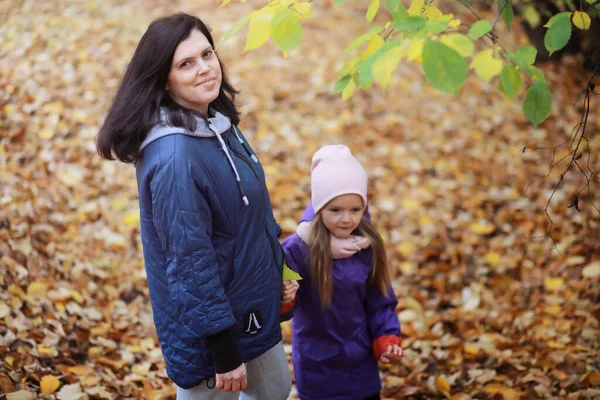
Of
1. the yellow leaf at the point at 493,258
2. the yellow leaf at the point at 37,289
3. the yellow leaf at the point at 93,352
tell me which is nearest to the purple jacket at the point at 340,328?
the yellow leaf at the point at 93,352

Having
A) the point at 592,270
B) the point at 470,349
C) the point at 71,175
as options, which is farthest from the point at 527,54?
the point at 71,175

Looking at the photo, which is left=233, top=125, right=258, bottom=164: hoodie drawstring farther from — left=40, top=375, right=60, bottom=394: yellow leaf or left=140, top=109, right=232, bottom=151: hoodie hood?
left=40, top=375, right=60, bottom=394: yellow leaf

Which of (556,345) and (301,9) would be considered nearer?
(301,9)

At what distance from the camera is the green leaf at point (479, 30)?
5.65ft

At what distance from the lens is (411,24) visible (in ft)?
5.82

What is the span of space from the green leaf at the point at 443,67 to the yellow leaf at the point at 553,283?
3280 mm

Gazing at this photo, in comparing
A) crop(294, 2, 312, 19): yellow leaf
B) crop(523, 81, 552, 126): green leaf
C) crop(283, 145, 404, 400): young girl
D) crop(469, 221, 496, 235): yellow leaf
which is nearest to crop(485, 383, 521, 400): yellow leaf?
crop(283, 145, 404, 400): young girl

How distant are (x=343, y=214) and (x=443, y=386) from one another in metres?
1.51

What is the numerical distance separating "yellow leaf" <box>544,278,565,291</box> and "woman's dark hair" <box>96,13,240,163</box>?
326 centimetres

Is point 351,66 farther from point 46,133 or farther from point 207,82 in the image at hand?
point 46,133

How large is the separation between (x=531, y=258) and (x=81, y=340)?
3393 mm

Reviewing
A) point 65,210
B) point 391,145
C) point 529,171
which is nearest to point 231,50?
point 391,145

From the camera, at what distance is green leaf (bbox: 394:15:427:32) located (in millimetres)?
1755

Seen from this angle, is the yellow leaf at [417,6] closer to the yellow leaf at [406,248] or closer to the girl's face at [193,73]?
the girl's face at [193,73]
